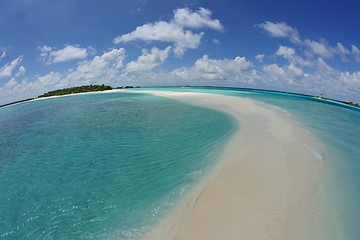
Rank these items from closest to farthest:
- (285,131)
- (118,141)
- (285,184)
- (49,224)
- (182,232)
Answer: (182,232)
(49,224)
(285,184)
(118,141)
(285,131)

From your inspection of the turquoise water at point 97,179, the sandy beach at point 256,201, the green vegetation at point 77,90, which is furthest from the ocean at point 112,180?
the green vegetation at point 77,90

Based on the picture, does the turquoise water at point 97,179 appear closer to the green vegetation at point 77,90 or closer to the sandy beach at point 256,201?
the sandy beach at point 256,201

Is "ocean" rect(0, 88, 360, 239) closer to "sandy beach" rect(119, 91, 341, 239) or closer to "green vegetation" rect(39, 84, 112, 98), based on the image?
"sandy beach" rect(119, 91, 341, 239)

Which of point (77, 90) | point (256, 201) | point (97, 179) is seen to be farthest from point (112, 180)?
point (77, 90)

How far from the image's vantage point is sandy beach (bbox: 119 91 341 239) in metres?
5.03

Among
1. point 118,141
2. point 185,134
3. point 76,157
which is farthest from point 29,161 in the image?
point 185,134

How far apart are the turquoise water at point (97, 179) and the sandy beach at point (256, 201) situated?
1.97 feet

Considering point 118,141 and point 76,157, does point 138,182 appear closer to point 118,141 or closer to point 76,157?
point 76,157

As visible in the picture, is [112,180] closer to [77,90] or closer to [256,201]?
[256,201]

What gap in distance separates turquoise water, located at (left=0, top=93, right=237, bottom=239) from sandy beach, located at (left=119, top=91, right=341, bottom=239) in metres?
0.60

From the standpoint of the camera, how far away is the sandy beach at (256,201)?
198 inches

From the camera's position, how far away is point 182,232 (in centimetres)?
500

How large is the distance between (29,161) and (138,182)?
5672 millimetres

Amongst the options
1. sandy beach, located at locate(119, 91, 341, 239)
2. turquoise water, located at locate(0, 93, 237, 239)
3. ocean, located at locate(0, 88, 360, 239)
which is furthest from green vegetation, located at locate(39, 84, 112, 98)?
sandy beach, located at locate(119, 91, 341, 239)
